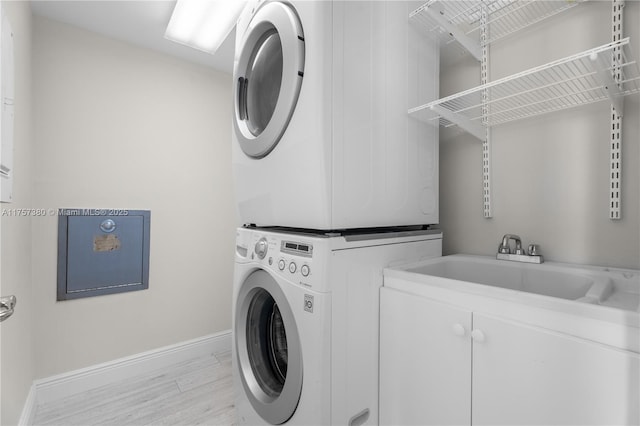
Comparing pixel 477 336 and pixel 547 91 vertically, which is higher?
pixel 547 91

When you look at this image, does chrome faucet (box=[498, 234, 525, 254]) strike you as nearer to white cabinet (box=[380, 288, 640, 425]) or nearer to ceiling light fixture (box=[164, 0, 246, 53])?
white cabinet (box=[380, 288, 640, 425])

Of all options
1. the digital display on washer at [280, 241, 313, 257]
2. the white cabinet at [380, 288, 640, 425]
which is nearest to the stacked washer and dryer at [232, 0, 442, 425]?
the digital display on washer at [280, 241, 313, 257]

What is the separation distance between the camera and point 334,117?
3.66ft

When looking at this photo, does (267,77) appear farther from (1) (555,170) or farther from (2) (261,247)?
(1) (555,170)

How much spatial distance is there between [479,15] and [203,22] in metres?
1.67

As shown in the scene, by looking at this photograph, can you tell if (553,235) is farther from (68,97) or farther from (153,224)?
(68,97)

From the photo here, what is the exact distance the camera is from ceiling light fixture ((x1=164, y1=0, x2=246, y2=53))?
1833 millimetres

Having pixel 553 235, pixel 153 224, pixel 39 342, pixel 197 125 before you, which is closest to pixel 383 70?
pixel 553 235

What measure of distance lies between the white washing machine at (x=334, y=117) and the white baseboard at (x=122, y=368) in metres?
1.60

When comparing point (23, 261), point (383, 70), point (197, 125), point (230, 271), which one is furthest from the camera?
point (230, 271)

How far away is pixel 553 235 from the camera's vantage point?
4.38ft

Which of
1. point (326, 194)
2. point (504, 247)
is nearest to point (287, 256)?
point (326, 194)

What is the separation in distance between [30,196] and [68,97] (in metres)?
0.72

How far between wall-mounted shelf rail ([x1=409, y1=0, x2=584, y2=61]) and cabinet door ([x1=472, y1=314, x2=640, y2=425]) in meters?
1.27
